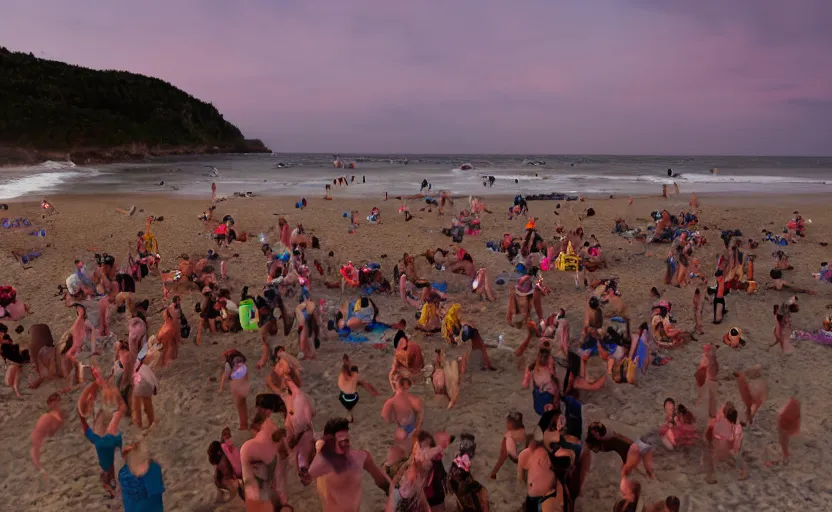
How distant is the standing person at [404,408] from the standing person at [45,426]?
4.20 meters

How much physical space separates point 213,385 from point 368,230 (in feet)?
47.3

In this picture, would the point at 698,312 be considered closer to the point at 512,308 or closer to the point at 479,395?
the point at 512,308

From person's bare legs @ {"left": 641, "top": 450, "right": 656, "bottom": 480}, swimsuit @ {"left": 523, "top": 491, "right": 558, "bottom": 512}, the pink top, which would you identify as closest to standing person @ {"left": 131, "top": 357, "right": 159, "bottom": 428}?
the pink top

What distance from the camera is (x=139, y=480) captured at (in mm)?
4863

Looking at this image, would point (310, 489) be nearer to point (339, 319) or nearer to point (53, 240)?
point (339, 319)

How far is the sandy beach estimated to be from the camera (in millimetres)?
6074

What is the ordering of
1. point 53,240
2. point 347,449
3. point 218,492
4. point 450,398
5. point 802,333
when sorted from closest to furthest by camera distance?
point 347,449 → point 218,492 → point 450,398 → point 802,333 → point 53,240

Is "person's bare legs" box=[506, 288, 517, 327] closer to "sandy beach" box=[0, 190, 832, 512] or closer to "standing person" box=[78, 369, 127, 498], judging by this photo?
"sandy beach" box=[0, 190, 832, 512]

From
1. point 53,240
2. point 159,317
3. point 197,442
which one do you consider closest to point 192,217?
point 53,240

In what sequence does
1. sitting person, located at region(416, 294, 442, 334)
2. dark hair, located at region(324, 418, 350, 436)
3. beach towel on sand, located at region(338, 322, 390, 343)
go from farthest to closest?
1. sitting person, located at region(416, 294, 442, 334)
2. beach towel on sand, located at region(338, 322, 390, 343)
3. dark hair, located at region(324, 418, 350, 436)

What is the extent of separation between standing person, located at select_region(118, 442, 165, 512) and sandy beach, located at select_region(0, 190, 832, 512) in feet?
3.14

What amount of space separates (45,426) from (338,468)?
4.28 m

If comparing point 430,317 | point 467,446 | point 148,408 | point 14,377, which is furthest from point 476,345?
point 14,377

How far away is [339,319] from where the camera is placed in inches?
434
